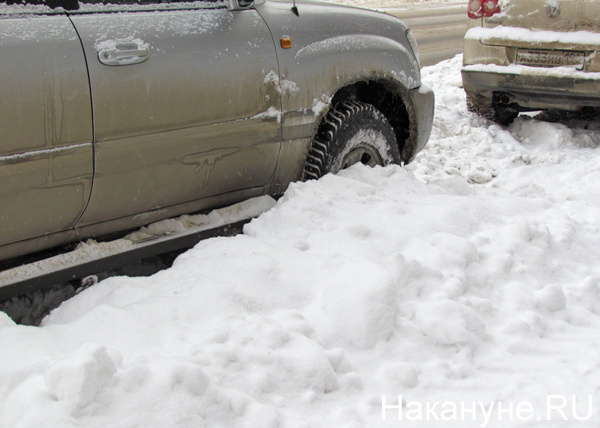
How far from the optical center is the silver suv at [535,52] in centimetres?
561

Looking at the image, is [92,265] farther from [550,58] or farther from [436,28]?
[436,28]

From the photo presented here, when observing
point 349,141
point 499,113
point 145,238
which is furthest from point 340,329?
point 499,113

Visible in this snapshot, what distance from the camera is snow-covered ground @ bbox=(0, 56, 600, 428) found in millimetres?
1978

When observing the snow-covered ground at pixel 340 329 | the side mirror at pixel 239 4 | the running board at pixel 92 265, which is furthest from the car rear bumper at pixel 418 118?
the running board at pixel 92 265

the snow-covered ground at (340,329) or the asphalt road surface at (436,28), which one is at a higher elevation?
the snow-covered ground at (340,329)

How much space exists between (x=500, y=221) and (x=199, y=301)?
1.90 metres

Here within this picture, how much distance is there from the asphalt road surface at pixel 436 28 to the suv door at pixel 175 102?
7421mm

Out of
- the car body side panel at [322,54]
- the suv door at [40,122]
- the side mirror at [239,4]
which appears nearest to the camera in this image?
the suv door at [40,122]

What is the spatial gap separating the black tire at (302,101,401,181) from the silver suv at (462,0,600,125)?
91.3 inches

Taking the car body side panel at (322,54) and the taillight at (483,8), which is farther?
the taillight at (483,8)

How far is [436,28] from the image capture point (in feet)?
48.8

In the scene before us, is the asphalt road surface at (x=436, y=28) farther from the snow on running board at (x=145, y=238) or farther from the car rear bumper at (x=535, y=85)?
the snow on running board at (x=145, y=238)

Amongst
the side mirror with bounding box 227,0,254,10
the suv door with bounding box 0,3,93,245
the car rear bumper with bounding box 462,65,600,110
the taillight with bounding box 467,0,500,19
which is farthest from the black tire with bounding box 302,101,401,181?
the taillight with bounding box 467,0,500,19

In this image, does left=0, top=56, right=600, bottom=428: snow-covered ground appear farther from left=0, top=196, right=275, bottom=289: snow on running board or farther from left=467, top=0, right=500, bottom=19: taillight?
left=467, top=0, right=500, bottom=19: taillight
